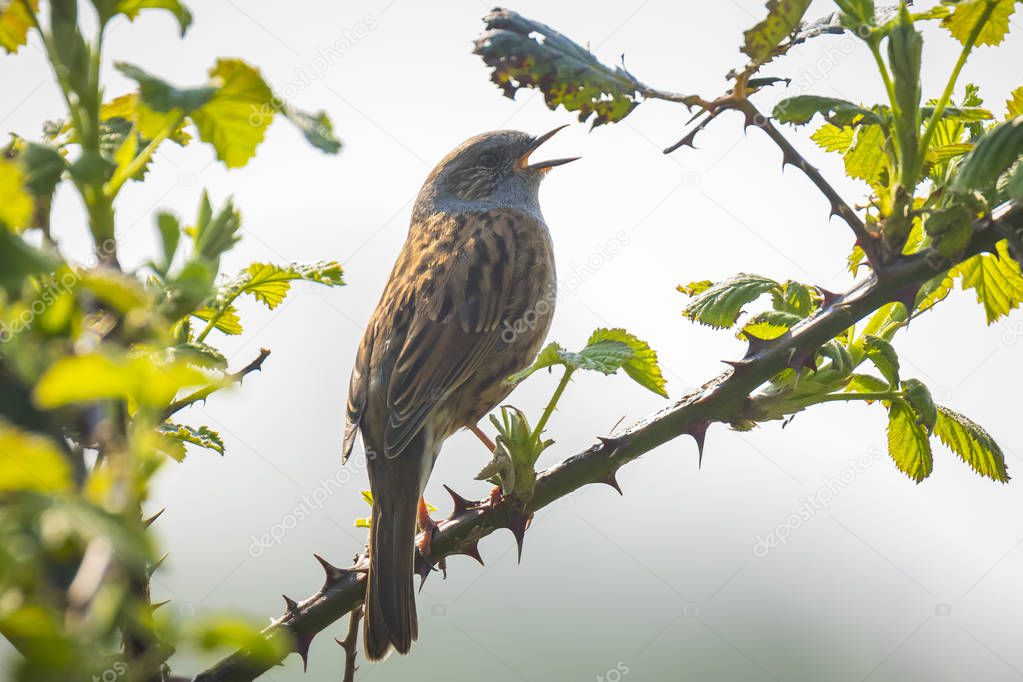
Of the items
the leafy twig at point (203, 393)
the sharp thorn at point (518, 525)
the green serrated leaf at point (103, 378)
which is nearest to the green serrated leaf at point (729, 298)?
the sharp thorn at point (518, 525)

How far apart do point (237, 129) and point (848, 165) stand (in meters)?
1.68

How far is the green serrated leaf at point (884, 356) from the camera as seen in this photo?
2.14m

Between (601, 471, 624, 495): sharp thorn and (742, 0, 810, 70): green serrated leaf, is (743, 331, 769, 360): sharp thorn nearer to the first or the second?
(601, 471, 624, 495): sharp thorn

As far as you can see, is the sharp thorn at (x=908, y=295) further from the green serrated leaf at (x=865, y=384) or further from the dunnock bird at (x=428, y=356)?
the dunnock bird at (x=428, y=356)

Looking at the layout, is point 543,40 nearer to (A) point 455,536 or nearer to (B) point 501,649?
(A) point 455,536

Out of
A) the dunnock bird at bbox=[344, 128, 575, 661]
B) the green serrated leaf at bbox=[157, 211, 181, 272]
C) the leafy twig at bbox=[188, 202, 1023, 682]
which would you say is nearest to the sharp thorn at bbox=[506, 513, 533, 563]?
the leafy twig at bbox=[188, 202, 1023, 682]

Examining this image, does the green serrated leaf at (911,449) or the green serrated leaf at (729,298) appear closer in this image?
the green serrated leaf at (729,298)

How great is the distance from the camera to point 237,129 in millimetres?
1305

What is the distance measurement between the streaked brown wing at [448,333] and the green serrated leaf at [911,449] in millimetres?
1826

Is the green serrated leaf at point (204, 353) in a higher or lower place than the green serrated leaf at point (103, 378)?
lower

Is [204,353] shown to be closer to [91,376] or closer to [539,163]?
[91,376]

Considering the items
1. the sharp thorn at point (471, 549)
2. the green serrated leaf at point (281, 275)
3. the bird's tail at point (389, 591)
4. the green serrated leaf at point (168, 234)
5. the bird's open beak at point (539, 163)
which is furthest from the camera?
the bird's open beak at point (539, 163)

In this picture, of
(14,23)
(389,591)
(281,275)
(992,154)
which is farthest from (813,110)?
(389,591)

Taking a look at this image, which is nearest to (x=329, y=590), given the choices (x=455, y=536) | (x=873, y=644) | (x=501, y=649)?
(x=455, y=536)
